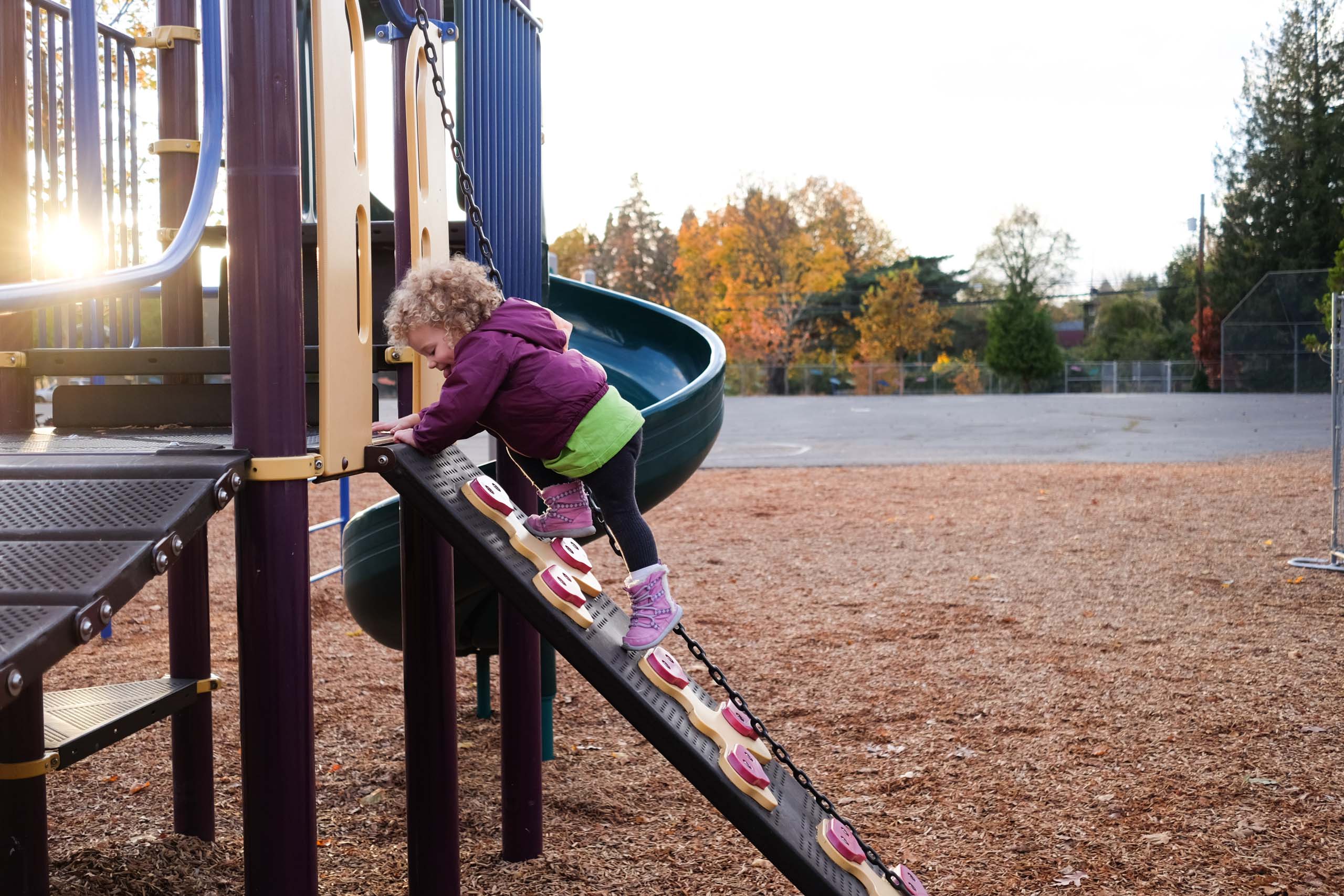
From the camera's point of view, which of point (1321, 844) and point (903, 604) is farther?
point (903, 604)

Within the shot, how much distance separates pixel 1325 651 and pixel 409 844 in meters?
4.72

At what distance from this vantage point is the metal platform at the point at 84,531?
5.43 feet

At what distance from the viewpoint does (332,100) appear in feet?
7.80

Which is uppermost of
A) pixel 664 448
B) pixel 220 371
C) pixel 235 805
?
pixel 220 371

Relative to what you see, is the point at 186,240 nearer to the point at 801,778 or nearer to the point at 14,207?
the point at 14,207

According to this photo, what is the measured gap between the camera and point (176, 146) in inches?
149

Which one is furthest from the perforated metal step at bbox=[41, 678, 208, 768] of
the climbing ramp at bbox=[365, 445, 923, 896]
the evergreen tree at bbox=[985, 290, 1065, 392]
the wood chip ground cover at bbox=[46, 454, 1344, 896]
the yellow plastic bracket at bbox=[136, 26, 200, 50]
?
the evergreen tree at bbox=[985, 290, 1065, 392]

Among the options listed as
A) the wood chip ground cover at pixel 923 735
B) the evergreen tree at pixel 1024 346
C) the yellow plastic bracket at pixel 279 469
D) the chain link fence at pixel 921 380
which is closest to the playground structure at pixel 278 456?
the yellow plastic bracket at pixel 279 469

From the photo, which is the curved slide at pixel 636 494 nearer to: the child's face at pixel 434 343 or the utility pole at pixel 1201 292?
the child's face at pixel 434 343

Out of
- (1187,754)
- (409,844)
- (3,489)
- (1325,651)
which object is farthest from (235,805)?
(1325,651)

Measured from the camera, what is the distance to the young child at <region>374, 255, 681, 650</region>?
263 centimetres

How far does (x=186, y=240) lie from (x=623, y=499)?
124cm

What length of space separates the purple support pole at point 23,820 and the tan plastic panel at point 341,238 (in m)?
1.20

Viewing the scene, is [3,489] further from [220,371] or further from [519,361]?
[519,361]
